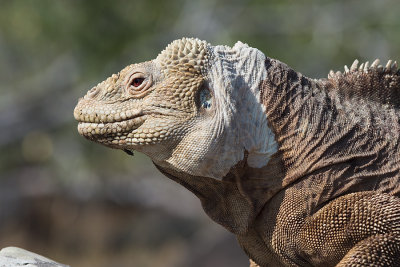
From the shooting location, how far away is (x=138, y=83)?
5211mm

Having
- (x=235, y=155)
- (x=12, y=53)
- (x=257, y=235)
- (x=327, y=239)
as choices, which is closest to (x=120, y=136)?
(x=235, y=155)

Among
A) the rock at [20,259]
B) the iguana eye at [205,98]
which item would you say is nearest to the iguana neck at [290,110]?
the iguana eye at [205,98]

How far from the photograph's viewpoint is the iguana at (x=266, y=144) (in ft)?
16.4

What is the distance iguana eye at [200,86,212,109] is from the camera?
200 inches

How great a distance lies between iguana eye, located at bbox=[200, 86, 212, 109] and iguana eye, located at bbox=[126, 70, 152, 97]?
0.39 metres

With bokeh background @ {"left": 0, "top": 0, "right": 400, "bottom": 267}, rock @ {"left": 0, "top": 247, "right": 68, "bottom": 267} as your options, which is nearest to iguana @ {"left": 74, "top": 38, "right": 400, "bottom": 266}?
rock @ {"left": 0, "top": 247, "right": 68, "bottom": 267}

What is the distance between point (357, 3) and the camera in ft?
73.9

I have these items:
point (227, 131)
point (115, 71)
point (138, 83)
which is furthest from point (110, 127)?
point (115, 71)

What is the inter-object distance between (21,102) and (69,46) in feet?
9.34

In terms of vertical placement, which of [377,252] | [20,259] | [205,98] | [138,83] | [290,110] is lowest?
[377,252]

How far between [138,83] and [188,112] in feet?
1.48

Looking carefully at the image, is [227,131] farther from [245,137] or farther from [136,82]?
[136,82]

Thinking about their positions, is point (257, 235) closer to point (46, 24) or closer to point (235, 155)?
point (235, 155)

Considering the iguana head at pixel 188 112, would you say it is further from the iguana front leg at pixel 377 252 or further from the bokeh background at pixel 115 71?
the bokeh background at pixel 115 71
